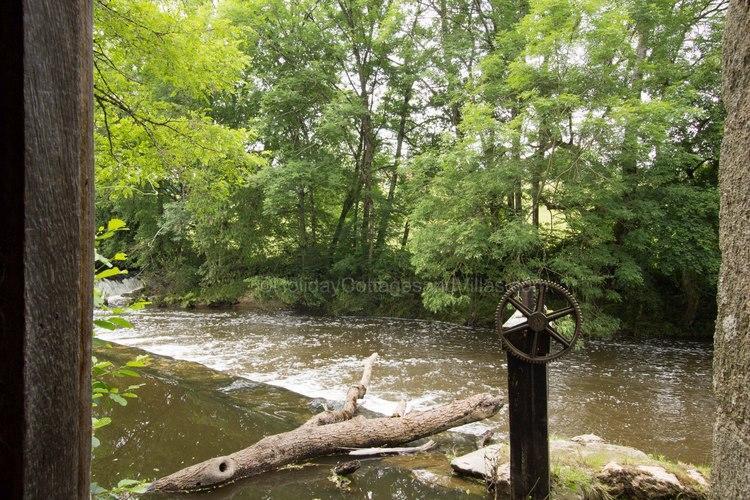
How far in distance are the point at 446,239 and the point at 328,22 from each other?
12005mm

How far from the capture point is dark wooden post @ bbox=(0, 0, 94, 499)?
68cm

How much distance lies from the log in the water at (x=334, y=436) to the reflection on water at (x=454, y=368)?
99cm

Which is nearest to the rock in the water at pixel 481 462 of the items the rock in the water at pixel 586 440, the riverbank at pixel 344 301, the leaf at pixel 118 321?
the rock in the water at pixel 586 440

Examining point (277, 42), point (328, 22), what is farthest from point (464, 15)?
point (277, 42)

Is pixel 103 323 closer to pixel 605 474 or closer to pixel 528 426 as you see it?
pixel 528 426

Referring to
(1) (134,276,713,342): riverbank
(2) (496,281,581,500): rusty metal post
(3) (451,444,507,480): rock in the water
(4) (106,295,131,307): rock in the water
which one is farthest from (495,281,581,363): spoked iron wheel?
(4) (106,295,131,307): rock in the water

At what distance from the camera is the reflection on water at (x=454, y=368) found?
6.71 m

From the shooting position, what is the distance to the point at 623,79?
10680 mm

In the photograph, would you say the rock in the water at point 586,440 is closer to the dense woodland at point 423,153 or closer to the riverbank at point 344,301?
the dense woodland at point 423,153

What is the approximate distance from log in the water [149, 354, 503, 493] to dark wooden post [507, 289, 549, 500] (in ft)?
5.24

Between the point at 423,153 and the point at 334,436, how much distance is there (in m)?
10.7

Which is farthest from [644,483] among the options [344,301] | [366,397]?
[344,301]

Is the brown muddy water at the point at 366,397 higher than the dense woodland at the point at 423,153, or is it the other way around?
the dense woodland at the point at 423,153

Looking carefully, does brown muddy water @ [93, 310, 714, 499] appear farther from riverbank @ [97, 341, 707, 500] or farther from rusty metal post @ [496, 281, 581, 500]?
rusty metal post @ [496, 281, 581, 500]
